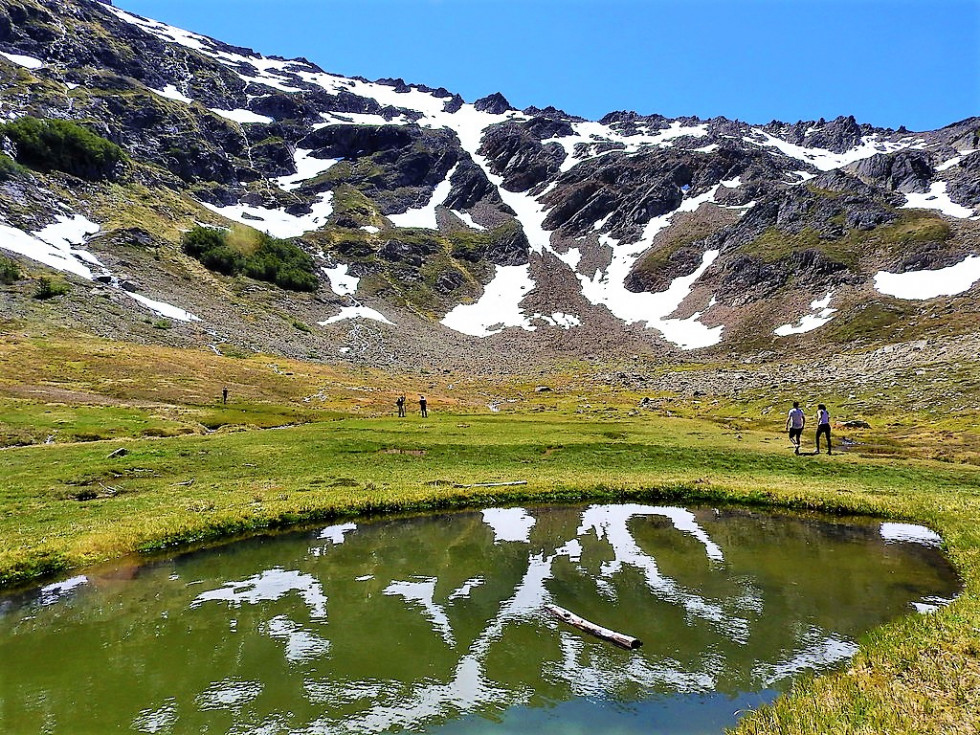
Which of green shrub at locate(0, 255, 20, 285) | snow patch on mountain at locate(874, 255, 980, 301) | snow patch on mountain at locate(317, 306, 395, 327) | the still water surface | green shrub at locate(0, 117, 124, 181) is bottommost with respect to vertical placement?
the still water surface

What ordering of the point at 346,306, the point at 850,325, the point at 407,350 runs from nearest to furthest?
the point at 850,325 → the point at 407,350 → the point at 346,306

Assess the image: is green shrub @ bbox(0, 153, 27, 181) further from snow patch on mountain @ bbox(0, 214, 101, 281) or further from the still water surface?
the still water surface

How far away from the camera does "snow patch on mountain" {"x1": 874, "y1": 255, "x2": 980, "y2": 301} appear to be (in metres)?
135

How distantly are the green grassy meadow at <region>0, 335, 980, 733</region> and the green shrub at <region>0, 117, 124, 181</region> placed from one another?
139 metres

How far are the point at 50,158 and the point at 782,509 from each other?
8928 inches

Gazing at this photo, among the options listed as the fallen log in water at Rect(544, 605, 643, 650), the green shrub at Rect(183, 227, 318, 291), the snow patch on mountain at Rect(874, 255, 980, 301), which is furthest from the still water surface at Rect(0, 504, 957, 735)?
the green shrub at Rect(183, 227, 318, 291)

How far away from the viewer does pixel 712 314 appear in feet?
566

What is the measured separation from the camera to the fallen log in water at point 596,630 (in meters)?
11.7

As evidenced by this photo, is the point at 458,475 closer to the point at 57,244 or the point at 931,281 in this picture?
the point at 57,244

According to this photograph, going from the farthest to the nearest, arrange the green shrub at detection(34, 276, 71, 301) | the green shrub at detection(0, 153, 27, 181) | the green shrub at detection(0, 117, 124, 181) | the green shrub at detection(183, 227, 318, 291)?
the green shrub at detection(183, 227, 318, 291), the green shrub at detection(0, 117, 124, 181), the green shrub at detection(0, 153, 27, 181), the green shrub at detection(34, 276, 71, 301)

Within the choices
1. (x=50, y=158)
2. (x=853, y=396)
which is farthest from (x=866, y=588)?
(x=50, y=158)

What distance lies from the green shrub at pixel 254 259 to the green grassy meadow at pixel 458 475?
10541 centimetres

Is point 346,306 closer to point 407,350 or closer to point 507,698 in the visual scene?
point 407,350

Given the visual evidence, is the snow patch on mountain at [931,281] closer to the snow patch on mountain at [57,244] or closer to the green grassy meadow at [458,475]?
the green grassy meadow at [458,475]
